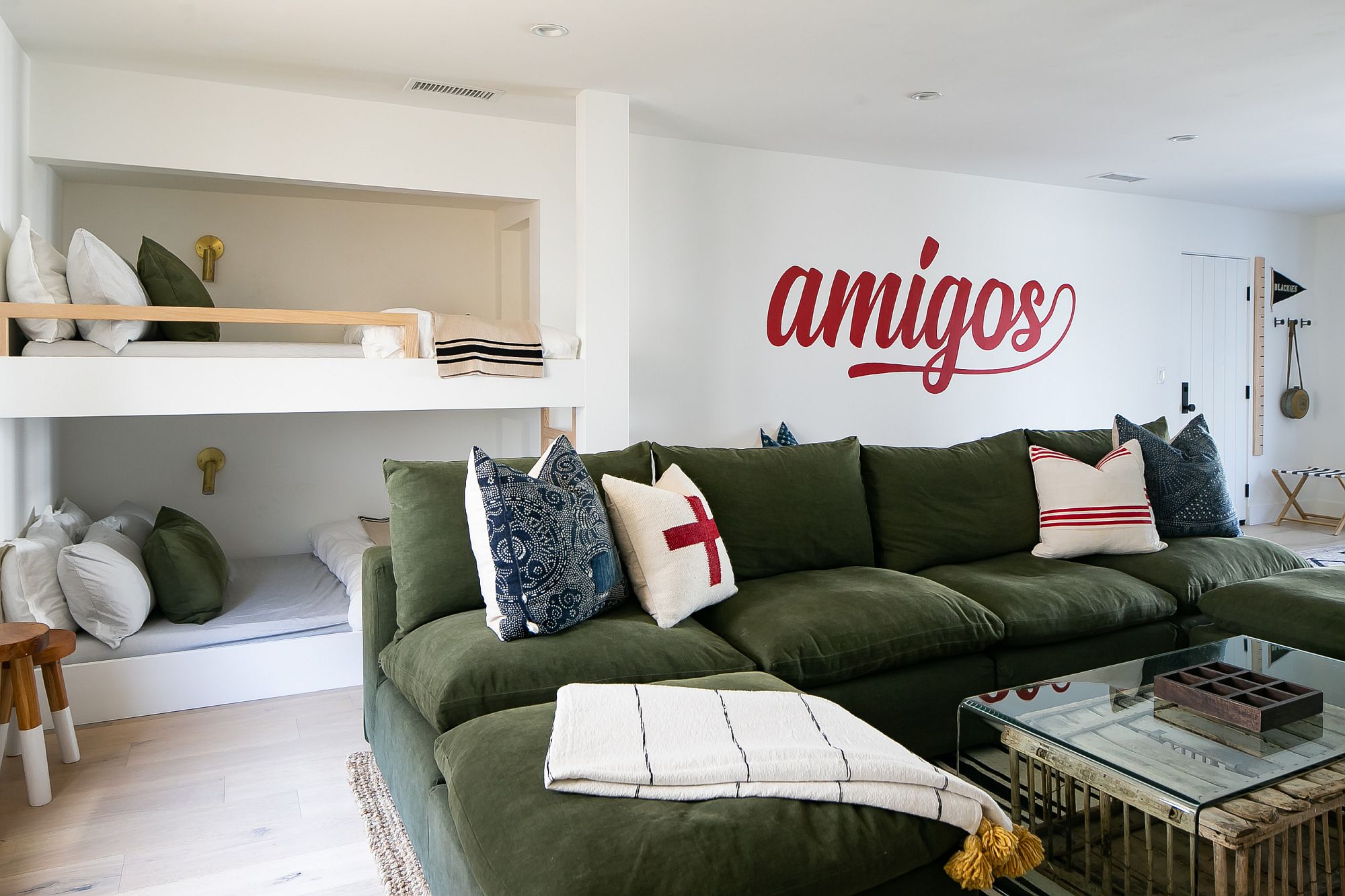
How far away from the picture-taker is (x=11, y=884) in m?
2.13

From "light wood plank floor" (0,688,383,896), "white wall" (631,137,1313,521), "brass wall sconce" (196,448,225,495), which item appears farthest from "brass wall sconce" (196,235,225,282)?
"light wood plank floor" (0,688,383,896)

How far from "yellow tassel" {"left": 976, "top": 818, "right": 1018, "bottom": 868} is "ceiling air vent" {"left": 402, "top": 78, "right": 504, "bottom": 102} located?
11.4ft

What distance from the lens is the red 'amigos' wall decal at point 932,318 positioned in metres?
5.34

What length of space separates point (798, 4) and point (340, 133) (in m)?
2.12

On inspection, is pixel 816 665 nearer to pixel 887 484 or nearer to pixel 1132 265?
pixel 887 484

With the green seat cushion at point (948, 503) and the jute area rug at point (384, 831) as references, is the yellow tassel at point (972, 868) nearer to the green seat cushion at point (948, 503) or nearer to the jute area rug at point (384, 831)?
the jute area rug at point (384, 831)

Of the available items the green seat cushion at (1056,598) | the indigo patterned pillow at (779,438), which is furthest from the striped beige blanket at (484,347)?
the green seat cushion at (1056,598)

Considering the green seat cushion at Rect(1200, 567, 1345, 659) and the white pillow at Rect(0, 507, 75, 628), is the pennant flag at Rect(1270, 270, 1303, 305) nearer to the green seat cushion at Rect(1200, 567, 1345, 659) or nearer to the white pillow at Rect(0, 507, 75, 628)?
the green seat cushion at Rect(1200, 567, 1345, 659)

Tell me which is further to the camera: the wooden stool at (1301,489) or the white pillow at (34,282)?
the wooden stool at (1301,489)

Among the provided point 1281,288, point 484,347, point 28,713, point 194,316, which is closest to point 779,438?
point 484,347

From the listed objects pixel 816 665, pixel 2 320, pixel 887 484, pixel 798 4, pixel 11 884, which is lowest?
pixel 11 884

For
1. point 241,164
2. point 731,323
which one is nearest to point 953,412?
point 731,323

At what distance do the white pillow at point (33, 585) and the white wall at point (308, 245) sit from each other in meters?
1.83

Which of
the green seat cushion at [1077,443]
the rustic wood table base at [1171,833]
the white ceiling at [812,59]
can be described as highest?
the white ceiling at [812,59]
